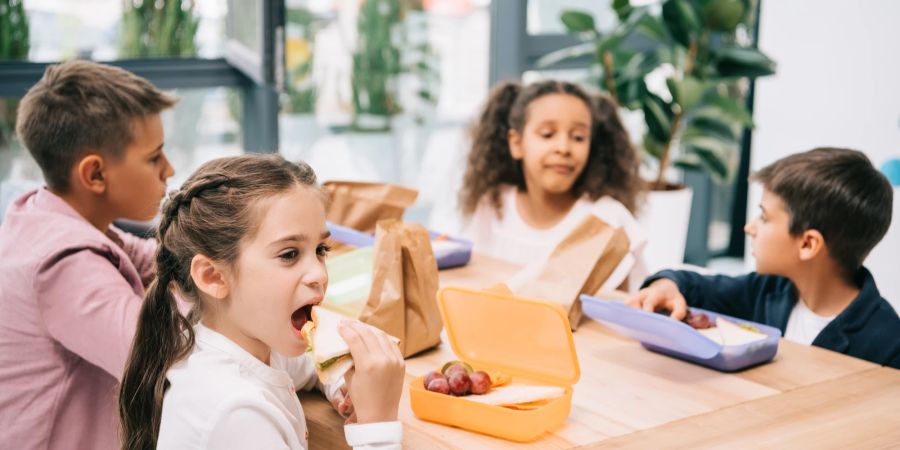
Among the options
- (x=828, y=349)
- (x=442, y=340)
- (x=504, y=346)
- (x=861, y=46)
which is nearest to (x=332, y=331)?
(x=504, y=346)

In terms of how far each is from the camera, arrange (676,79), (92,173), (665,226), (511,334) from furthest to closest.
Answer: (665,226) → (676,79) → (92,173) → (511,334)

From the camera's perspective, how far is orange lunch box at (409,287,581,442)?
1.30 m

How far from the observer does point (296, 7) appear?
4.14m

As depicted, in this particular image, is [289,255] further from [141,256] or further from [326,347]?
[141,256]

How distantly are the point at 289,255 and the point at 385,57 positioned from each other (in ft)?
10.6

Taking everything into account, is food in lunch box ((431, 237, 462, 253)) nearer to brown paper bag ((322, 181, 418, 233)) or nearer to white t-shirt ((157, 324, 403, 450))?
brown paper bag ((322, 181, 418, 233))

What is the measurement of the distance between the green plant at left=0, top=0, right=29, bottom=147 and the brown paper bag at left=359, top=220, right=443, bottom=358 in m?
2.12

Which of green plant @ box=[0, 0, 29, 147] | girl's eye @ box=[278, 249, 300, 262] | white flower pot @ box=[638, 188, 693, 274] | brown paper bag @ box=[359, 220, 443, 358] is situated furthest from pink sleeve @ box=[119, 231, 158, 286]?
white flower pot @ box=[638, 188, 693, 274]

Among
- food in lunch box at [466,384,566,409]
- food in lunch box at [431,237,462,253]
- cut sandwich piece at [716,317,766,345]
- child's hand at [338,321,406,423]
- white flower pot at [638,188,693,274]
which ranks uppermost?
child's hand at [338,321,406,423]

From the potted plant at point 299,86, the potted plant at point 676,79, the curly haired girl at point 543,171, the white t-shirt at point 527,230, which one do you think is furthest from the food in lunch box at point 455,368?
the potted plant at point 299,86

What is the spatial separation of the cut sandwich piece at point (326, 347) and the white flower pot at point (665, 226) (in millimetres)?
2724

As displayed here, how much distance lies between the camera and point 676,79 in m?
3.68

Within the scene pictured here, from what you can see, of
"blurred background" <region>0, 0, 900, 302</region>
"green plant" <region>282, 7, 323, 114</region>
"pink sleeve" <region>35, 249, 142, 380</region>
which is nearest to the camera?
"pink sleeve" <region>35, 249, 142, 380</region>

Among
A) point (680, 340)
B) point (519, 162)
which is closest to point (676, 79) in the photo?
point (519, 162)
